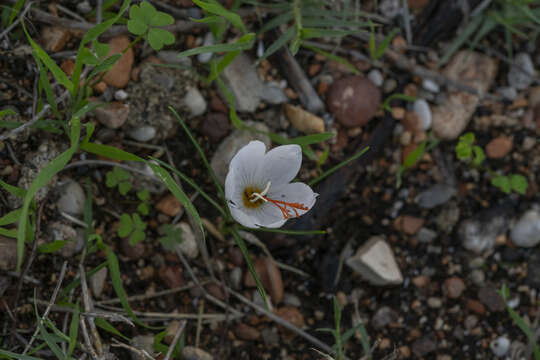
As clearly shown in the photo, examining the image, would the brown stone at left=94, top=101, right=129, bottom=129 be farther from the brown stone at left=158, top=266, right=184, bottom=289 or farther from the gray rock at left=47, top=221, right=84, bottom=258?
the brown stone at left=158, top=266, right=184, bottom=289

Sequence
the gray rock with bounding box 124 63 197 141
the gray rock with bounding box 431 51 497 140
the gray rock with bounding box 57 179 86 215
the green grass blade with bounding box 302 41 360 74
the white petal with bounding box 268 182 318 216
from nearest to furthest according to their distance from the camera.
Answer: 1. the white petal with bounding box 268 182 318 216
2. the gray rock with bounding box 57 179 86 215
3. the gray rock with bounding box 124 63 197 141
4. the green grass blade with bounding box 302 41 360 74
5. the gray rock with bounding box 431 51 497 140

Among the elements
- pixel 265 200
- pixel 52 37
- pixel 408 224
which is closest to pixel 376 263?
pixel 408 224

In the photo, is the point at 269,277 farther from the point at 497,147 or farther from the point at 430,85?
the point at 497,147

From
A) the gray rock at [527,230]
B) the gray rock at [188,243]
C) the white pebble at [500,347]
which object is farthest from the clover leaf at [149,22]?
the white pebble at [500,347]

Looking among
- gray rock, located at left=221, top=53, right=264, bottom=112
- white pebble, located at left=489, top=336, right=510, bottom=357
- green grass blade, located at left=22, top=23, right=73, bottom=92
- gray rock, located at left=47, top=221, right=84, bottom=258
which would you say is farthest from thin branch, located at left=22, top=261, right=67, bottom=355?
white pebble, located at left=489, top=336, right=510, bottom=357

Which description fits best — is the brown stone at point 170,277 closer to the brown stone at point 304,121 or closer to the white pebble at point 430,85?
the brown stone at point 304,121

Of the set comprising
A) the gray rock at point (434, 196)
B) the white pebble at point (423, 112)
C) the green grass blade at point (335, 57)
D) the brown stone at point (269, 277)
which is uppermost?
the green grass blade at point (335, 57)
